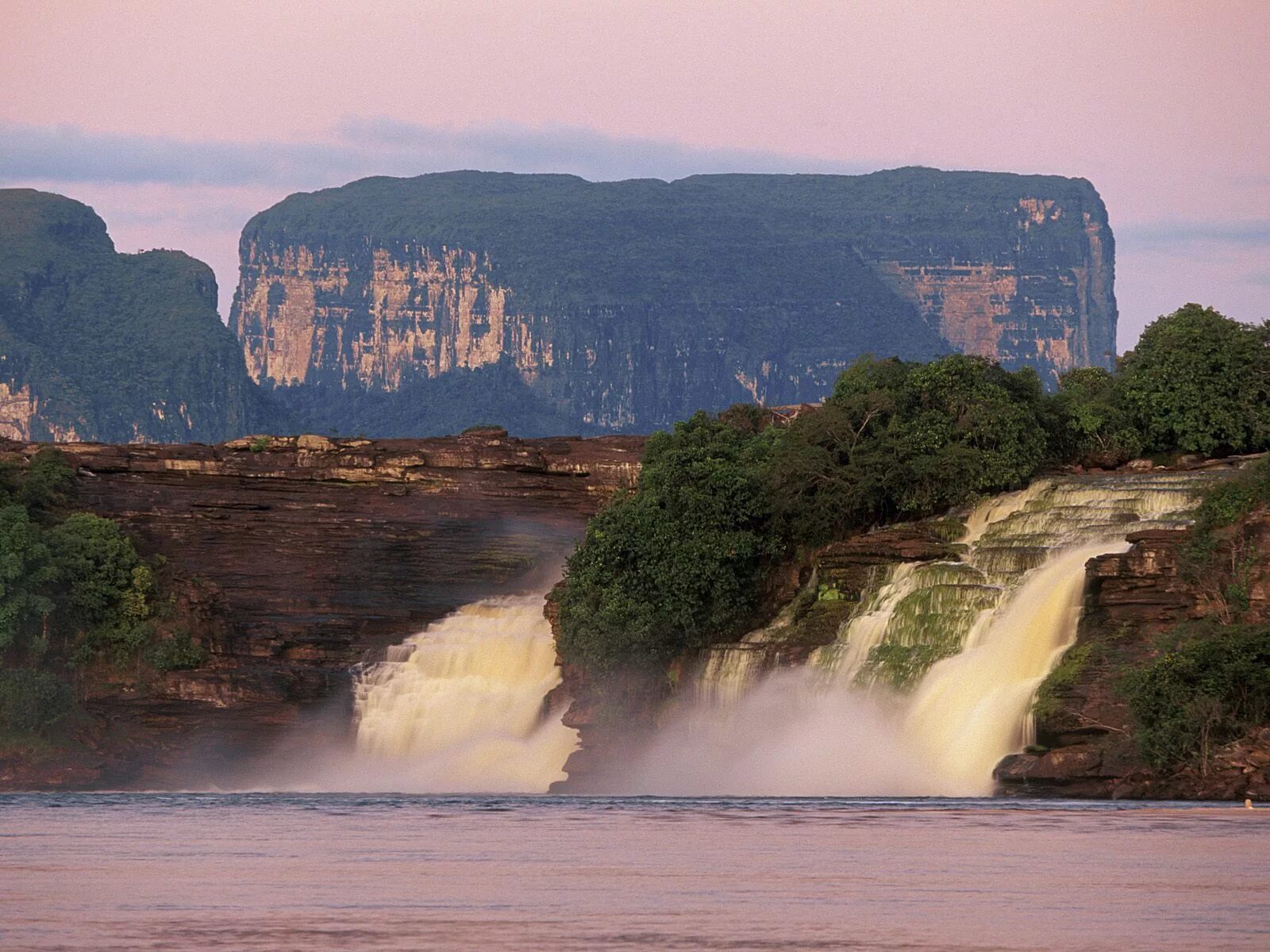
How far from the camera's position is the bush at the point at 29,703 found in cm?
9500

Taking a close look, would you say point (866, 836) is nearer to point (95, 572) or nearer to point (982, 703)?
point (982, 703)

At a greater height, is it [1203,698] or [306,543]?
[1203,698]

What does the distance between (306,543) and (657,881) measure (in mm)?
75769

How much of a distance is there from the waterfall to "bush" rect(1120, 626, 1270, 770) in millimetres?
29103

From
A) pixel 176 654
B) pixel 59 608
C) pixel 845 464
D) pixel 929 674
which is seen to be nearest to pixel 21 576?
pixel 59 608

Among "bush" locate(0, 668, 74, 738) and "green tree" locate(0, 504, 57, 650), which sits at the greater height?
"green tree" locate(0, 504, 57, 650)

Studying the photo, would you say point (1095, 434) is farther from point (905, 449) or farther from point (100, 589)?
point (100, 589)

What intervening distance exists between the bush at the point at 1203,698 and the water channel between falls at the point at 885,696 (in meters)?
4.58

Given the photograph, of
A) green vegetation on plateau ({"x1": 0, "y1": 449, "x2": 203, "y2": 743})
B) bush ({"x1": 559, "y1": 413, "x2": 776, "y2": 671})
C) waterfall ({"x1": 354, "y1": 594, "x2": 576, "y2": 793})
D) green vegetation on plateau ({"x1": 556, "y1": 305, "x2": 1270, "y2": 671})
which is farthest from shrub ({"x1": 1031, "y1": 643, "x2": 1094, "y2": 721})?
green vegetation on plateau ({"x1": 0, "y1": 449, "x2": 203, "y2": 743})

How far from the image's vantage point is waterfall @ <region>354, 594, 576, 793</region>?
9012 centimetres

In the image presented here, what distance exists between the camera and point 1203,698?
6312 cm

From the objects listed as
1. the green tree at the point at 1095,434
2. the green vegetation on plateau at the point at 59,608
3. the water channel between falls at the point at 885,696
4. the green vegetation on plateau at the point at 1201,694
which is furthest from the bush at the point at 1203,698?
the green vegetation on plateau at the point at 59,608

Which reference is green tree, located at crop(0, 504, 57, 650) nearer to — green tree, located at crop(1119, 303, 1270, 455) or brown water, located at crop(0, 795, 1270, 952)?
brown water, located at crop(0, 795, 1270, 952)

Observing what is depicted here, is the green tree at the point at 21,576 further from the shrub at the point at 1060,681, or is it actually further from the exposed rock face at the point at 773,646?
the shrub at the point at 1060,681
